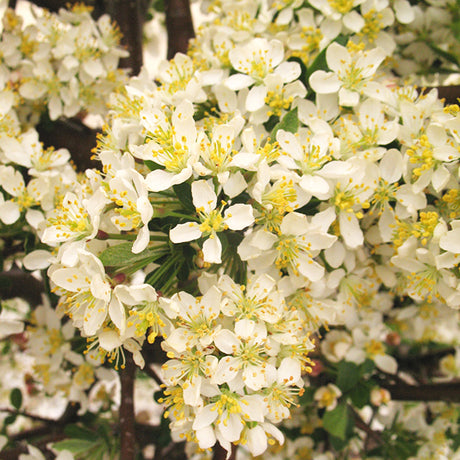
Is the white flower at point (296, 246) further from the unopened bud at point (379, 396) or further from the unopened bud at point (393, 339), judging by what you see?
the unopened bud at point (393, 339)

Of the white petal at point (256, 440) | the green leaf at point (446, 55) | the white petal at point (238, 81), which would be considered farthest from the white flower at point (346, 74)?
the white petal at point (256, 440)

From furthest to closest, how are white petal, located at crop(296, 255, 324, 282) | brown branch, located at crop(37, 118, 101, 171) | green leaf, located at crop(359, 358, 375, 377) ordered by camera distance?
1. brown branch, located at crop(37, 118, 101, 171)
2. green leaf, located at crop(359, 358, 375, 377)
3. white petal, located at crop(296, 255, 324, 282)

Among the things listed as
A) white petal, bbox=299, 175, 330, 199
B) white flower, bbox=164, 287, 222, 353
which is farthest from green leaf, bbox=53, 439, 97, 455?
white petal, bbox=299, 175, 330, 199

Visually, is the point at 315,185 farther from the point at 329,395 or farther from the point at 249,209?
the point at 329,395

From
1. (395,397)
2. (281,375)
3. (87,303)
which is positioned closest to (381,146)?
(281,375)

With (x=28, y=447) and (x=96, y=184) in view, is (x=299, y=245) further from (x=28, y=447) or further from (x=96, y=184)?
(x=28, y=447)

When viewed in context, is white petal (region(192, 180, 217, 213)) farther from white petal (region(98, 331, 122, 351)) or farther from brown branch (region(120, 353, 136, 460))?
brown branch (region(120, 353, 136, 460))
